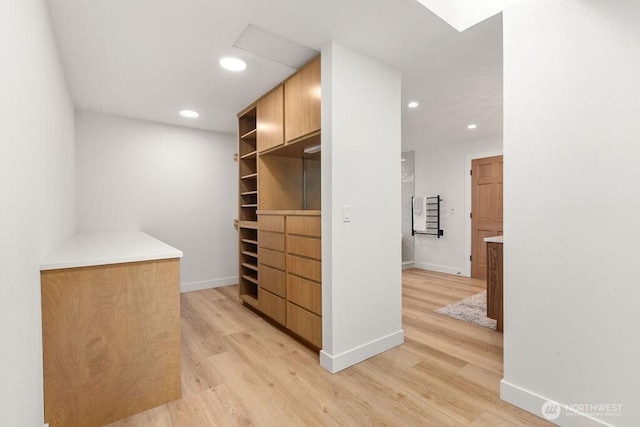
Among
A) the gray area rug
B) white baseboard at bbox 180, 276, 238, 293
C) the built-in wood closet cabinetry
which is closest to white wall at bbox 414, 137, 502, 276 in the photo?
the gray area rug

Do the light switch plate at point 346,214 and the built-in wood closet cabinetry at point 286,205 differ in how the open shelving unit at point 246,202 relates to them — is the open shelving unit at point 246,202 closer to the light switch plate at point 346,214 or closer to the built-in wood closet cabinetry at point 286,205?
the built-in wood closet cabinetry at point 286,205

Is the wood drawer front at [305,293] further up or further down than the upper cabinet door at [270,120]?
further down

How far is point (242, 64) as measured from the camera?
7.63 feet

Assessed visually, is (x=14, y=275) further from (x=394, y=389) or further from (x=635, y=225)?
(x=635, y=225)

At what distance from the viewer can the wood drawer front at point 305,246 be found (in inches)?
85.7

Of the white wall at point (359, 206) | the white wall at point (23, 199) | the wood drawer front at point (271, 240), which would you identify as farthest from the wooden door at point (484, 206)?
the white wall at point (23, 199)

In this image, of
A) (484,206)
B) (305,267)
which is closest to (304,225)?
(305,267)

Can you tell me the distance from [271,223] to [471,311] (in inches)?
93.7

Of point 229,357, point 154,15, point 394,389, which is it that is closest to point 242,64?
point 154,15

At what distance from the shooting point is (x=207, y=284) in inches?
164

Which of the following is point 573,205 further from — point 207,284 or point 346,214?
point 207,284

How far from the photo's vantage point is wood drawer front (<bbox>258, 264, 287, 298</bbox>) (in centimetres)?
263

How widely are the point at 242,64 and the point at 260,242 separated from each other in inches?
65.0

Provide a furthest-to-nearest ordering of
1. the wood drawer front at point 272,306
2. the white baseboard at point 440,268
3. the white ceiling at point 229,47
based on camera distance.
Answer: the white baseboard at point 440,268, the wood drawer front at point 272,306, the white ceiling at point 229,47
